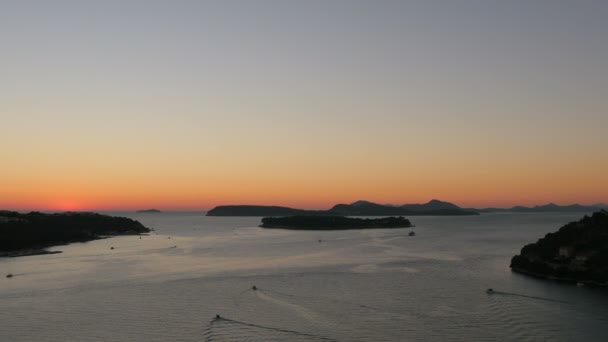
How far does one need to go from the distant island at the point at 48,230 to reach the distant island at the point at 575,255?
9029 cm

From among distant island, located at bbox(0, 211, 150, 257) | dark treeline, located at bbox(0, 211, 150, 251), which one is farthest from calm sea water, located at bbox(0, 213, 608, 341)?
dark treeline, located at bbox(0, 211, 150, 251)

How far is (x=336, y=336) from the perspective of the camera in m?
35.9

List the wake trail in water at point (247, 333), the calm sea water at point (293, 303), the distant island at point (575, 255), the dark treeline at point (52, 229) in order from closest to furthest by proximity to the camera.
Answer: the wake trail in water at point (247, 333) → the calm sea water at point (293, 303) → the distant island at point (575, 255) → the dark treeline at point (52, 229)

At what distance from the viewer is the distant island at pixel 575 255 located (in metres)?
58.4

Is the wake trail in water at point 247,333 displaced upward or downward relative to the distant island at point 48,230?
downward

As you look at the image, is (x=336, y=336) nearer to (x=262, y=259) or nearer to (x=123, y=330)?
(x=123, y=330)

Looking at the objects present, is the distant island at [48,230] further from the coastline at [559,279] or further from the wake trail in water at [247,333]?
the coastline at [559,279]

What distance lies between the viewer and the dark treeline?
107806 mm

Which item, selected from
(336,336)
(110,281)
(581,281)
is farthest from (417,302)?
(110,281)

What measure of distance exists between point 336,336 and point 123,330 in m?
16.6

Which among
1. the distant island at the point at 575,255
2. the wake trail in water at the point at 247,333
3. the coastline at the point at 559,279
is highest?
the distant island at the point at 575,255

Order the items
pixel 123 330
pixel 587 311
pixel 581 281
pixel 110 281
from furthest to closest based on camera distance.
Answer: pixel 110 281, pixel 581 281, pixel 587 311, pixel 123 330

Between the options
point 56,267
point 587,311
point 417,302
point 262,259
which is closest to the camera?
point 587,311

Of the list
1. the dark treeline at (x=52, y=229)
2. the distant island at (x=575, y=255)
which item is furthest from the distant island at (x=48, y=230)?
the distant island at (x=575, y=255)
